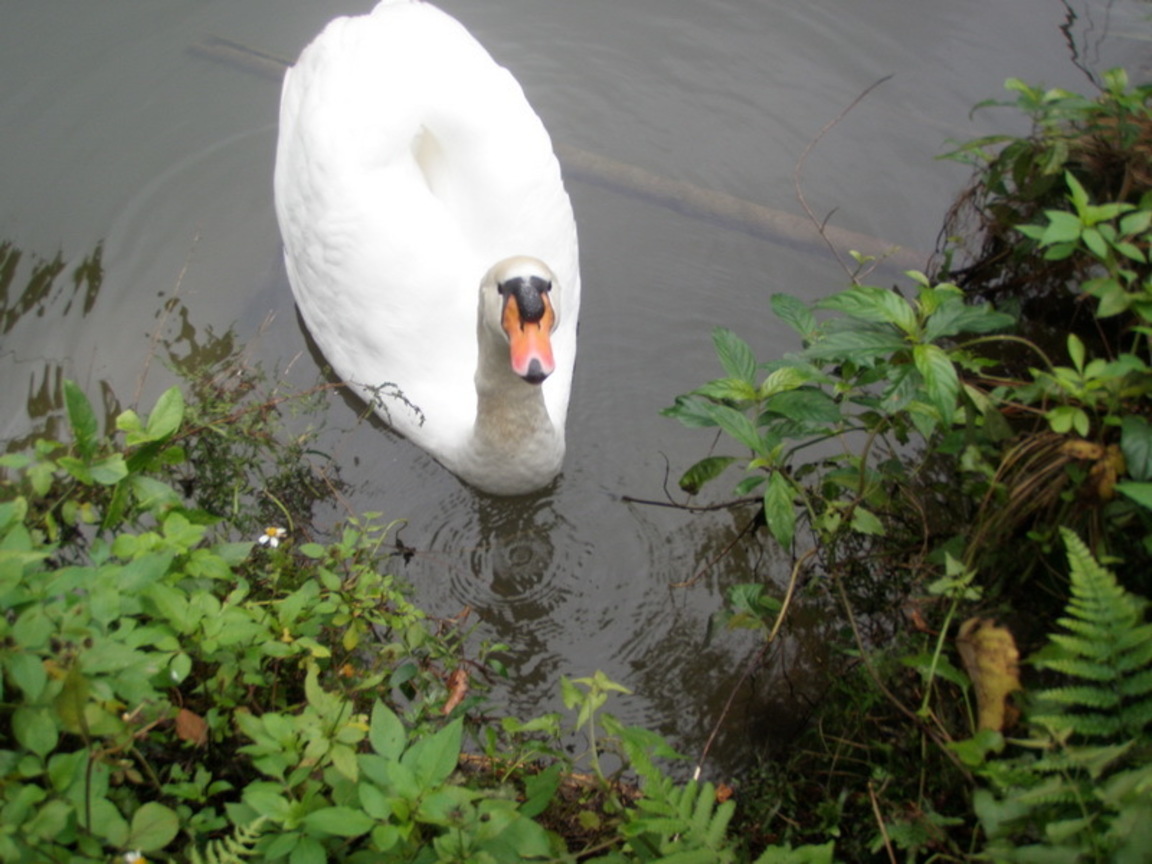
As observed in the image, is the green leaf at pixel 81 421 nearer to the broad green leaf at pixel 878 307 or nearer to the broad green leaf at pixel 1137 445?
the broad green leaf at pixel 878 307

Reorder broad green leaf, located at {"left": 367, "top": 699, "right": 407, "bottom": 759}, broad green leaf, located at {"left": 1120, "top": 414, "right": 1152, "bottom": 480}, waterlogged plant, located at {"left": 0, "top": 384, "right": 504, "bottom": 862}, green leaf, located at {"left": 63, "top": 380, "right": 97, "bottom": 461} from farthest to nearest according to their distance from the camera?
green leaf, located at {"left": 63, "top": 380, "right": 97, "bottom": 461}, broad green leaf, located at {"left": 1120, "top": 414, "right": 1152, "bottom": 480}, broad green leaf, located at {"left": 367, "top": 699, "right": 407, "bottom": 759}, waterlogged plant, located at {"left": 0, "top": 384, "right": 504, "bottom": 862}

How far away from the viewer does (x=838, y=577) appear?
97.1 inches

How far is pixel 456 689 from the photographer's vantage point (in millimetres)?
2430

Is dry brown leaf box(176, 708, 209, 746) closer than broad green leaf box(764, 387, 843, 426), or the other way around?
dry brown leaf box(176, 708, 209, 746)

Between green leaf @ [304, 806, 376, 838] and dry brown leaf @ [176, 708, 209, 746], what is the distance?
48cm

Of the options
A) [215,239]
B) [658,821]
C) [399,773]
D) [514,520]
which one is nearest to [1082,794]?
[658,821]

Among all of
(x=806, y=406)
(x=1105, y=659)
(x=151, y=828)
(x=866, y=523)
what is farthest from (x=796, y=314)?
(x=151, y=828)

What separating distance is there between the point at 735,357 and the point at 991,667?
3.29ft

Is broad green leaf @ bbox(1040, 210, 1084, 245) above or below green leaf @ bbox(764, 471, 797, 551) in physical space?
above

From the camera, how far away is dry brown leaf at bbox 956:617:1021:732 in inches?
76.5

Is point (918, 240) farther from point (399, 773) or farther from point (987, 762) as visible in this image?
point (399, 773)

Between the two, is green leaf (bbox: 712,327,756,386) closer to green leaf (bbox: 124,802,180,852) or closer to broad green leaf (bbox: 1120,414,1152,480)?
broad green leaf (bbox: 1120,414,1152,480)

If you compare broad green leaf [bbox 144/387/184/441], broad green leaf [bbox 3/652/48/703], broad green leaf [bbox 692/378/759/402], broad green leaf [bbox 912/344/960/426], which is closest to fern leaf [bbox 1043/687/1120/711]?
broad green leaf [bbox 912/344/960/426]

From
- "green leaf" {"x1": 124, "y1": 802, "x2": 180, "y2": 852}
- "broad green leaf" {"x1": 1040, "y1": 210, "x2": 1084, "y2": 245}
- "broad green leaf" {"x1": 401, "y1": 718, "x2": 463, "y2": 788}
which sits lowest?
"green leaf" {"x1": 124, "y1": 802, "x2": 180, "y2": 852}
